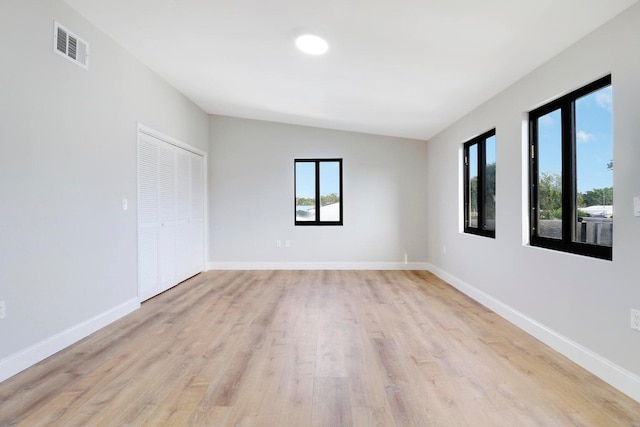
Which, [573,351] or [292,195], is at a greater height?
[292,195]

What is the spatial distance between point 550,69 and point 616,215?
1.31 metres

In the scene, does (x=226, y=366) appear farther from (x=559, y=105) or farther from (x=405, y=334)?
(x=559, y=105)

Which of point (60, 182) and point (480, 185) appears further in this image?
point (480, 185)

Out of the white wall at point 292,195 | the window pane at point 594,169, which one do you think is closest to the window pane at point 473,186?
the white wall at point 292,195

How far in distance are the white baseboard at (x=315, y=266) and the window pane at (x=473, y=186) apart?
1.74 meters

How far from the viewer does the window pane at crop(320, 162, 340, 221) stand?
5.87 metres

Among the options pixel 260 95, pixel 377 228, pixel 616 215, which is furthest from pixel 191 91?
pixel 616 215

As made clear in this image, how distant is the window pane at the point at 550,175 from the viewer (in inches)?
104

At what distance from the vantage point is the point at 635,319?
6.15 ft

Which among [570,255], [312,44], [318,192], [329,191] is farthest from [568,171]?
[318,192]

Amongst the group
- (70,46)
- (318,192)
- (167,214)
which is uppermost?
(70,46)

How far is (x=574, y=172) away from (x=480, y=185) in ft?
4.82

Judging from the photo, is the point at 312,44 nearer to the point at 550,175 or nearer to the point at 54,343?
the point at 550,175

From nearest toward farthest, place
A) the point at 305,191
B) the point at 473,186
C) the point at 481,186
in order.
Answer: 1. the point at 481,186
2. the point at 473,186
3. the point at 305,191
